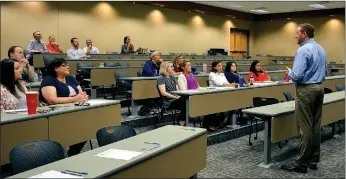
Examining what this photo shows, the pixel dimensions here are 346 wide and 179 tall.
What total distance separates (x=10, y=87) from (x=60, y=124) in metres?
0.69

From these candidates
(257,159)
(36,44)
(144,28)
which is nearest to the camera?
(257,159)

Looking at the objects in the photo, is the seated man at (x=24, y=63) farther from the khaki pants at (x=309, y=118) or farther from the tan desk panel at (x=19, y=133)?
the khaki pants at (x=309, y=118)

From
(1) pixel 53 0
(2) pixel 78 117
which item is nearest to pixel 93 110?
(2) pixel 78 117

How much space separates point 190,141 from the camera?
275 centimetres

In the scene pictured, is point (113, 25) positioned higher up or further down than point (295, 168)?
Result: higher up

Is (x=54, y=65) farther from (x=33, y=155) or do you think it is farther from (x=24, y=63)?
(x=33, y=155)

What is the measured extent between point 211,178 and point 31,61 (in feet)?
20.2

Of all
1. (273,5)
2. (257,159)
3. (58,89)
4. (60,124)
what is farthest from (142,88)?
(273,5)

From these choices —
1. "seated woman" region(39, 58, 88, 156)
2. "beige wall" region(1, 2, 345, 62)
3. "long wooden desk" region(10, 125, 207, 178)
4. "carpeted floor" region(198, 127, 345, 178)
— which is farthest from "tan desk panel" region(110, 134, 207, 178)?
"beige wall" region(1, 2, 345, 62)

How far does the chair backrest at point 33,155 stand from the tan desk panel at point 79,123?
3.13 ft

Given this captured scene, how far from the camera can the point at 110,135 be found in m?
2.83

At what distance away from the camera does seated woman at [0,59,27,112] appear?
3.55 m

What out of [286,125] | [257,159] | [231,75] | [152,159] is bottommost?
[257,159]

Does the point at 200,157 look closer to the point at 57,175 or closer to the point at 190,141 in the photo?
the point at 190,141
